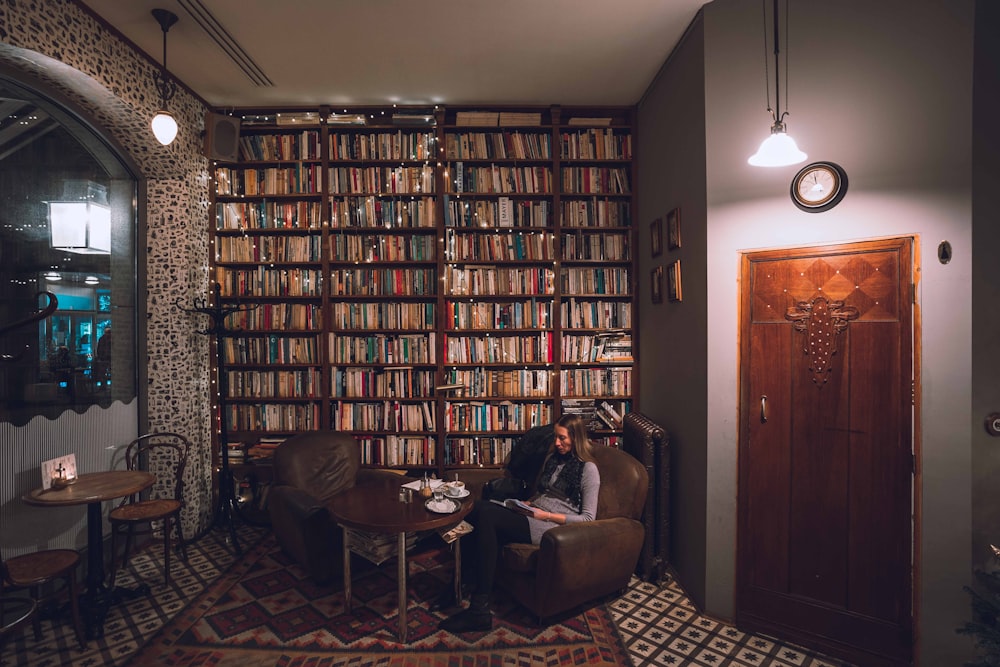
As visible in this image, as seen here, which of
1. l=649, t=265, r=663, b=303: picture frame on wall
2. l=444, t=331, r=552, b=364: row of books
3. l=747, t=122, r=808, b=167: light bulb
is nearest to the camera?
l=747, t=122, r=808, b=167: light bulb

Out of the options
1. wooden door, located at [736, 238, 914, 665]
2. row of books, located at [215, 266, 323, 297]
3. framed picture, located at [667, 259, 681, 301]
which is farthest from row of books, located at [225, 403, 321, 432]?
wooden door, located at [736, 238, 914, 665]

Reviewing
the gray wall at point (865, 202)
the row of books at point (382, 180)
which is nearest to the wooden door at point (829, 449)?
the gray wall at point (865, 202)

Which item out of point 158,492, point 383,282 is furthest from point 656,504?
point 158,492

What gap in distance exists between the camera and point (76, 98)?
123 inches

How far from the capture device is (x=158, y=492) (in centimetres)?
387

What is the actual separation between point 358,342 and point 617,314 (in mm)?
2353

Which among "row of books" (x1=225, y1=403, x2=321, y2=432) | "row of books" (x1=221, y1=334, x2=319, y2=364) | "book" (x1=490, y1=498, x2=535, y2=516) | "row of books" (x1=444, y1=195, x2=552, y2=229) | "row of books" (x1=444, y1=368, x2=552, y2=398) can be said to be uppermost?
"row of books" (x1=444, y1=195, x2=552, y2=229)

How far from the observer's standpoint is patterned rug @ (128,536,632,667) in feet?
8.03

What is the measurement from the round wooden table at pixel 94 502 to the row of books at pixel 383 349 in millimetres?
1688

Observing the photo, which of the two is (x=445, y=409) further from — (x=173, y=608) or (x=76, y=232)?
(x=76, y=232)

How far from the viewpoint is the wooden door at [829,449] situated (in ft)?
7.80

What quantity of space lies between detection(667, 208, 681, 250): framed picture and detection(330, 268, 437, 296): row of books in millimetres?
2003

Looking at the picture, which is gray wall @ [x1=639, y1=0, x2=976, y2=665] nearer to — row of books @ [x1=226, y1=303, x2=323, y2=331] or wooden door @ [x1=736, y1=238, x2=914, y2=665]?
wooden door @ [x1=736, y1=238, x2=914, y2=665]

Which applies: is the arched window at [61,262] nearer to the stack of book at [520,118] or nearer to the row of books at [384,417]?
the row of books at [384,417]
